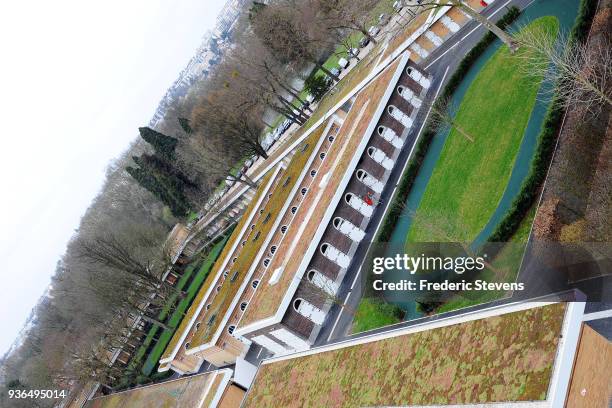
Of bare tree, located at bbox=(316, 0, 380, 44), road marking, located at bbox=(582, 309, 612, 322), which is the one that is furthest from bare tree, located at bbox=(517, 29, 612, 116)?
bare tree, located at bbox=(316, 0, 380, 44)

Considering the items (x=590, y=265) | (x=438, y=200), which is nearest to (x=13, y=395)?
(x=438, y=200)

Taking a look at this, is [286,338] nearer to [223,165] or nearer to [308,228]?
[308,228]

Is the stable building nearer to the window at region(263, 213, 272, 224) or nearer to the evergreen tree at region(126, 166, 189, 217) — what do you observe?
the window at region(263, 213, 272, 224)

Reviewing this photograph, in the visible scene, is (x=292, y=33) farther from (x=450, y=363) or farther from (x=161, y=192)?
(x=450, y=363)

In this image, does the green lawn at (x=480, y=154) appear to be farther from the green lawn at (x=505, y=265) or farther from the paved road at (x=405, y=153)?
the paved road at (x=405, y=153)

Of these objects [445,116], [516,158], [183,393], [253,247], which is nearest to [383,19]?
[445,116]

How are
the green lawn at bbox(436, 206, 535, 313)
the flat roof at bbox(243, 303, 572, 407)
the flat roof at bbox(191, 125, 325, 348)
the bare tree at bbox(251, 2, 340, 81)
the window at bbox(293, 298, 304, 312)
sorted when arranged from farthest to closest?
the bare tree at bbox(251, 2, 340, 81), the flat roof at bbox(191, 125, 325, 348), the window at bbox(293, 298, 304, 312), the green lawn at bbox(436, 206, 535, 313), the flat roof at bbox(243, 303, 572, 407)
